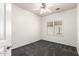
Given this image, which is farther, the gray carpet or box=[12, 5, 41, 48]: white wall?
box=[12, 5, 41, 48]: white wall

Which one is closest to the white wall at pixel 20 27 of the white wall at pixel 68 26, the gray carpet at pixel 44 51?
the gray carpet at pixel 44 51

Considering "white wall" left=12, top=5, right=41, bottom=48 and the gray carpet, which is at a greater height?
"white wall" left=12, top=5, right=41, bottom=48

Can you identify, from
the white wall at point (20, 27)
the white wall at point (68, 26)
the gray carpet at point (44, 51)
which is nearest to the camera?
the gray carpet at point (44, 51)

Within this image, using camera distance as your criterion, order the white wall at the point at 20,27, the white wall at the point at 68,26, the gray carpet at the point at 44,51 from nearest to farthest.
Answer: the gray carpet at the point at 44,51 → the white wall at the point at 20,27 → the white wall at the point at 68,26

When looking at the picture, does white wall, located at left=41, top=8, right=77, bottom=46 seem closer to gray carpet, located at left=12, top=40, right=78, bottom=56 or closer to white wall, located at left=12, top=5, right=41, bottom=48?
gray carpet, located at left=12, top=40, right=78, bottom=56

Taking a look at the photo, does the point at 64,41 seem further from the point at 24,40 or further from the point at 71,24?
the point at 24,40

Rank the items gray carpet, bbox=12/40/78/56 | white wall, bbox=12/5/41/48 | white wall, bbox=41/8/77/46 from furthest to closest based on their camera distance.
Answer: white wall, bbox=41/8/77/46 < white wall, bbox=12/5/41/48 < gray carpet, bbox=12/40/78/56

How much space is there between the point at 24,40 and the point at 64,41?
3.18 m

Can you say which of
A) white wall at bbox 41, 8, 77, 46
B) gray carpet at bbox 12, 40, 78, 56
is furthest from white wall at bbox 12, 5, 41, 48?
white wall at bbox 41, 8, 77, 46

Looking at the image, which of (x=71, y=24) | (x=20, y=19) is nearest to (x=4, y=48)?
(x=20, y=19)

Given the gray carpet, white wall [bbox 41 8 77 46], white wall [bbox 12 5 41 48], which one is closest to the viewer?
the gray carpet

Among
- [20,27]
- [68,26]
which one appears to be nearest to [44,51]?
[20,27]

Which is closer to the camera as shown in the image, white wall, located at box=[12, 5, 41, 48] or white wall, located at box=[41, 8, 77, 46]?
white wall, located at box=[12, 5, 41, 48]

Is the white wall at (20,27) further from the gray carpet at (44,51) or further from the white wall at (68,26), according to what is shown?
the white wall at (68,26)
